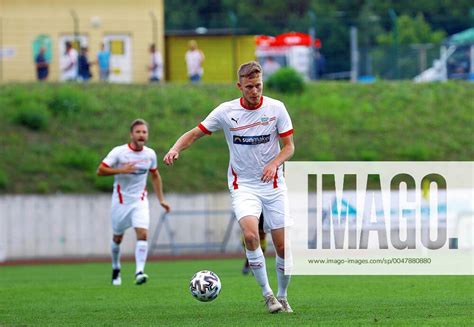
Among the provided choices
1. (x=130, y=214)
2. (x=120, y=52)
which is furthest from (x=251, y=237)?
(x=120, y=52)

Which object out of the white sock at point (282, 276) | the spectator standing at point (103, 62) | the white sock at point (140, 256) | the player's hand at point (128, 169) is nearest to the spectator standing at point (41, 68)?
the spectator standing at point (103, 62)

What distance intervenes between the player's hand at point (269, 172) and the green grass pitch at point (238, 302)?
1.40 meters

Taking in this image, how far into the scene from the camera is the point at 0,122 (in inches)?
1542

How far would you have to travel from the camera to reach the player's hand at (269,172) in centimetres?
1182

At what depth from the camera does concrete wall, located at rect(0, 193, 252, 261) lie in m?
33.3

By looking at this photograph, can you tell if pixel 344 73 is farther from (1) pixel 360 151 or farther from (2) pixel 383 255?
(2) pixel 383 255

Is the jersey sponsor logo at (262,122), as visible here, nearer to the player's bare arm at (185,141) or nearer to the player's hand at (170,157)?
the player's bare arm at (185,141)

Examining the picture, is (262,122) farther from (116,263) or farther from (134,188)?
(116,263)

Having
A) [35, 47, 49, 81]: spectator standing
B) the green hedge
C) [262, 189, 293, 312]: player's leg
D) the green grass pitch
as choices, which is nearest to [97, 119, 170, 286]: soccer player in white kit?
the green grass pitch

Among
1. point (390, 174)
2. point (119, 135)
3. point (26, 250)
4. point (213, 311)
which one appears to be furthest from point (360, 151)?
point (213, 311)

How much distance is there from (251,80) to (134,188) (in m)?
6.59

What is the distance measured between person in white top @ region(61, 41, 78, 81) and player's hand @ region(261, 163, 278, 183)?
32.3 m

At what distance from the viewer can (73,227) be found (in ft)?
110

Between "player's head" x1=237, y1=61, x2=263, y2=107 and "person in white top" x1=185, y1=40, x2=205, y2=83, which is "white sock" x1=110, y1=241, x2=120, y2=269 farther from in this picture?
"person in white top" x1=185, y1=40, x2=205, y2=83
